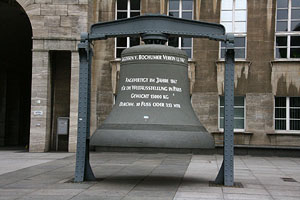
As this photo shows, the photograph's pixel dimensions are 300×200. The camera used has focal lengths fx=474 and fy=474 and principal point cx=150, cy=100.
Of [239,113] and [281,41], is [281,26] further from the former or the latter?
[239,113]

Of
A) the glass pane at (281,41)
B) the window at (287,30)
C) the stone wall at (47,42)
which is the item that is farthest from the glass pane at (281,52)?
the stone wall at (47,42)

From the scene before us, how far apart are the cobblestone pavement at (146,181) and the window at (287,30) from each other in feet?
21.2

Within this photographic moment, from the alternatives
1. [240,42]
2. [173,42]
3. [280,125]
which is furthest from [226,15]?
[280,125]

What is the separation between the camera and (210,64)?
2286 cm

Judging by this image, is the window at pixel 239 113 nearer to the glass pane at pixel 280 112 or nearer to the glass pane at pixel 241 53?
the glass pane at pixel 280 112

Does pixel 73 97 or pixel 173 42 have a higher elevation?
pixel 173 42

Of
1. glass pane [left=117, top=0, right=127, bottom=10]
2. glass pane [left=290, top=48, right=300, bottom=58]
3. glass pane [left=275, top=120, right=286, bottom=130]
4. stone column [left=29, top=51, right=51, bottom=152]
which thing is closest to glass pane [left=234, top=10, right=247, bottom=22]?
glass pane [left=290, top=48, right=300, bottom=58]

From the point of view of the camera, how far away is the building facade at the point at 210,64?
72.8 ft

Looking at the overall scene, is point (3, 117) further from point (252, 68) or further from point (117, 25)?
point (117, 25)

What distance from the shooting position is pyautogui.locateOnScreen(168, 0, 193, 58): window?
23.4m

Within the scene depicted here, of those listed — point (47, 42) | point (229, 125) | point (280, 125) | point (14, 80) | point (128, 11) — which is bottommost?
point (280, 125)

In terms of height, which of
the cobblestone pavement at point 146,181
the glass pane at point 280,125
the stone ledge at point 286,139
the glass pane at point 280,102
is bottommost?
the cobblestone pavement at point 146,181

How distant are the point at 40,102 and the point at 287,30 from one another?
12.2 m

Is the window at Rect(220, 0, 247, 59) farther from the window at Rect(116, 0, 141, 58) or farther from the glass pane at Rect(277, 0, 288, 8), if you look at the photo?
the window at Rect(116, 0, 141, 58)
